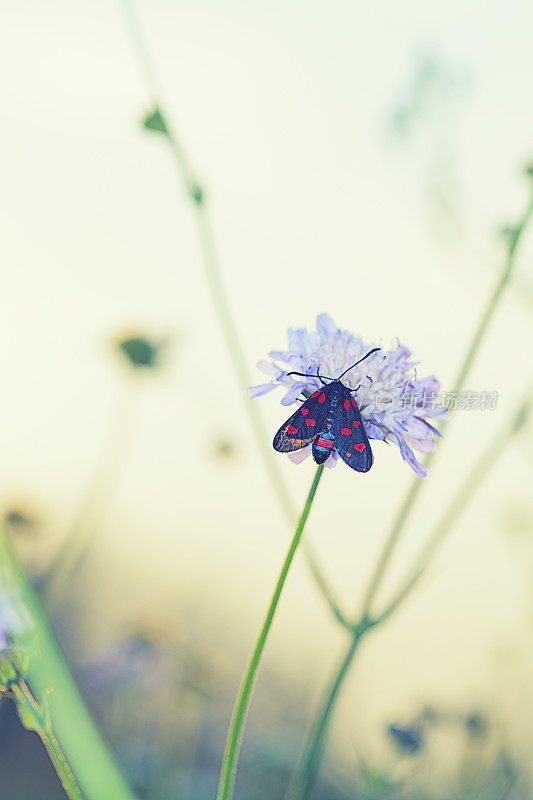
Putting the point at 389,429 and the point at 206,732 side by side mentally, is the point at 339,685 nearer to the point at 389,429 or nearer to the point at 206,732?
the point at 389,429

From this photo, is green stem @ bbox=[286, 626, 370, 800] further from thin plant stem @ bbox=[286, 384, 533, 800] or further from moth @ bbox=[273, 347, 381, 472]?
moth @ bbox=[273, 347, 381, 472]

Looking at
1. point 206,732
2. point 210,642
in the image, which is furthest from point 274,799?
point 210,642

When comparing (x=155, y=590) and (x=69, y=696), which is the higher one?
(x=155, y=590)

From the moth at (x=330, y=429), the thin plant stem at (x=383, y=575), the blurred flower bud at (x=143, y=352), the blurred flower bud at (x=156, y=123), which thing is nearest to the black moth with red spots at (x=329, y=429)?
the moth at (x=330, y=429)

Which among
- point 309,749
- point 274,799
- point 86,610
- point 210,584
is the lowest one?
point 309,749

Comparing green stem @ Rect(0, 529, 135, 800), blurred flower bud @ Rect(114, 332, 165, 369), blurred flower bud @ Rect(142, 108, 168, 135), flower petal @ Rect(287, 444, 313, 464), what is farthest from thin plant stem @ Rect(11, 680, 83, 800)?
blurred flower bud @ Rect(114, 332, 165, 369)

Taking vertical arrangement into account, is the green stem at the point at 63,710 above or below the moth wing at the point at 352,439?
below

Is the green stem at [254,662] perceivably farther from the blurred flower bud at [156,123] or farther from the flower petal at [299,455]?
the blurred flower bud at [156,123]
